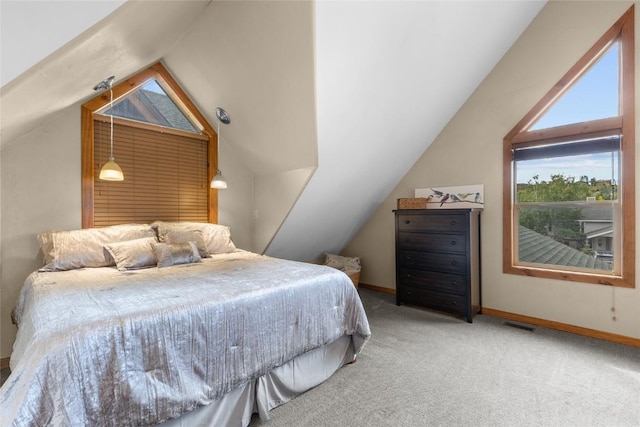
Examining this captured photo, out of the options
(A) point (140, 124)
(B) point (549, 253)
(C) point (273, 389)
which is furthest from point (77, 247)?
(B) point (549, 253)

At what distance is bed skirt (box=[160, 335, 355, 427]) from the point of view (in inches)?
60.4

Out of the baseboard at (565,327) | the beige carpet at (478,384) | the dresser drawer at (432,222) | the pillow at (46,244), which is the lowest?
the beige carpet at (478,384)

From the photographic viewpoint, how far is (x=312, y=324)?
1994 millimetres

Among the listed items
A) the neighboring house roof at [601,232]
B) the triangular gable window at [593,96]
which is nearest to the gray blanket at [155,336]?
the neighboring house roof at [601,232]

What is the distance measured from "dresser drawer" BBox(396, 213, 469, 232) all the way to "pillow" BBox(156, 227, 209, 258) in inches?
92.0

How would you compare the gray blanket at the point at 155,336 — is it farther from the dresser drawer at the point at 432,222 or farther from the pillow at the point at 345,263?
the pillow at the point at 345,263

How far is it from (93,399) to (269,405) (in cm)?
96

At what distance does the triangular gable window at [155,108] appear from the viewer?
10.1 ft

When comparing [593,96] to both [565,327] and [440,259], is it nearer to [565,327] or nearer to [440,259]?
[440,259]

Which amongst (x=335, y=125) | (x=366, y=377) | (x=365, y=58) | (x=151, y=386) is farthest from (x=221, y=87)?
(x=366, y=377)

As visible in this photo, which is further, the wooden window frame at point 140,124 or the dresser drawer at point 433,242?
the dresser drawer at point 433,242

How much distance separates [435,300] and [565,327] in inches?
47.2

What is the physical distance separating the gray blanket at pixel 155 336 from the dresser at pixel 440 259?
149 cm

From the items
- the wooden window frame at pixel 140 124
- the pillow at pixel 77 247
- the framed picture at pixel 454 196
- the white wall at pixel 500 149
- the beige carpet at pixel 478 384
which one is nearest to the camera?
the beige carpet at pixel 478 384
